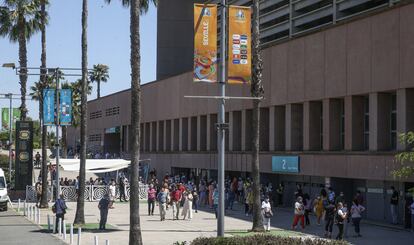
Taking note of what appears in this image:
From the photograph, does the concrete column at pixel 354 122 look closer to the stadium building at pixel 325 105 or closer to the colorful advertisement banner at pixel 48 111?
the stadium building at pixel 325 105

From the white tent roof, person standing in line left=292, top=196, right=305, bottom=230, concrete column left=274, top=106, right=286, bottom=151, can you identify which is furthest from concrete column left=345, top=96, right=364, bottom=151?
the white tent roof

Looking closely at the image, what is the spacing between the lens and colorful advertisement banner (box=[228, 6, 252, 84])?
20234 mm

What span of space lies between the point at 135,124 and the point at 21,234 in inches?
344

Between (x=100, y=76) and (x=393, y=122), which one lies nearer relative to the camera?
(x=393, y=122)

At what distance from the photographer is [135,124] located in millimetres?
21969

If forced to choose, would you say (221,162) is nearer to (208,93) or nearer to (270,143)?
(270,143)

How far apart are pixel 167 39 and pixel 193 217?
3980 cm

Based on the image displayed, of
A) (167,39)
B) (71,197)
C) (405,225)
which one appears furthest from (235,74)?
(167,39)

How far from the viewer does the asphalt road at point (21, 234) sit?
24938 millimetres

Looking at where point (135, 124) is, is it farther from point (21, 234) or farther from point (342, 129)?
point (342, 129)

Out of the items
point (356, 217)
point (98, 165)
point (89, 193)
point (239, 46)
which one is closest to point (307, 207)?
point (356, 217)

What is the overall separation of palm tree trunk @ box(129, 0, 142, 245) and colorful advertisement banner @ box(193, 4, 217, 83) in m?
2.96

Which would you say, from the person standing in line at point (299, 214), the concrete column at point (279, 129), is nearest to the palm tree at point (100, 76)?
the concrete column at point (279, 129)

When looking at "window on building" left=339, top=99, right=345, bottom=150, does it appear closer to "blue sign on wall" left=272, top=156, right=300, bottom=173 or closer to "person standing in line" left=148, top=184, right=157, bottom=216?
"blue sign on wall" left=272, top=156, right=300, bottom=173
